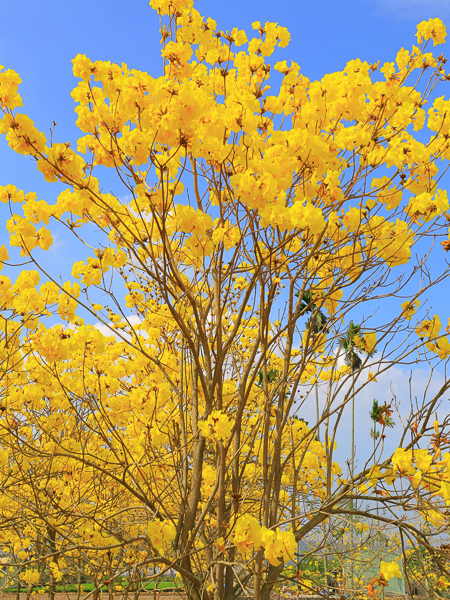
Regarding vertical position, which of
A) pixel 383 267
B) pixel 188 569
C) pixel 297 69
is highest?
pixel 297 69

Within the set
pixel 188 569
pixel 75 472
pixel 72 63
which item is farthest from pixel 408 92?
pixel 75 472

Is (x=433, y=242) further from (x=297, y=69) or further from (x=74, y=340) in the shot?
(x=74, y=340)

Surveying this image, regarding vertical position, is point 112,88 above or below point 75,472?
above

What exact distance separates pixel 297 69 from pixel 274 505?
8.90ft

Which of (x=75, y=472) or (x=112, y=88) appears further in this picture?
(x=75, y=472)

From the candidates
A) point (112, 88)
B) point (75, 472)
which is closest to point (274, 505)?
point (75, 472)

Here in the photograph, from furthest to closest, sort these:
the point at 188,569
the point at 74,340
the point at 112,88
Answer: the point at 74,340 → the point at 188,569 → the point at 112,88

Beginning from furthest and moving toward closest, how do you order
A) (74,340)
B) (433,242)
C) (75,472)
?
1. (75,472)
2. (74,340)
3. (433,242)

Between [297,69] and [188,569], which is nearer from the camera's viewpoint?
[188,569]

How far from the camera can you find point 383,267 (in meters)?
3.16

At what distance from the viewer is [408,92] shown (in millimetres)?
2898

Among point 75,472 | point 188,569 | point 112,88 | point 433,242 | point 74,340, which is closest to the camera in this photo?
point 112,88

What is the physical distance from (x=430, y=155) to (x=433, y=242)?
1.79 feet

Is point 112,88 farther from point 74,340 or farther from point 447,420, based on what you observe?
point 447,420
